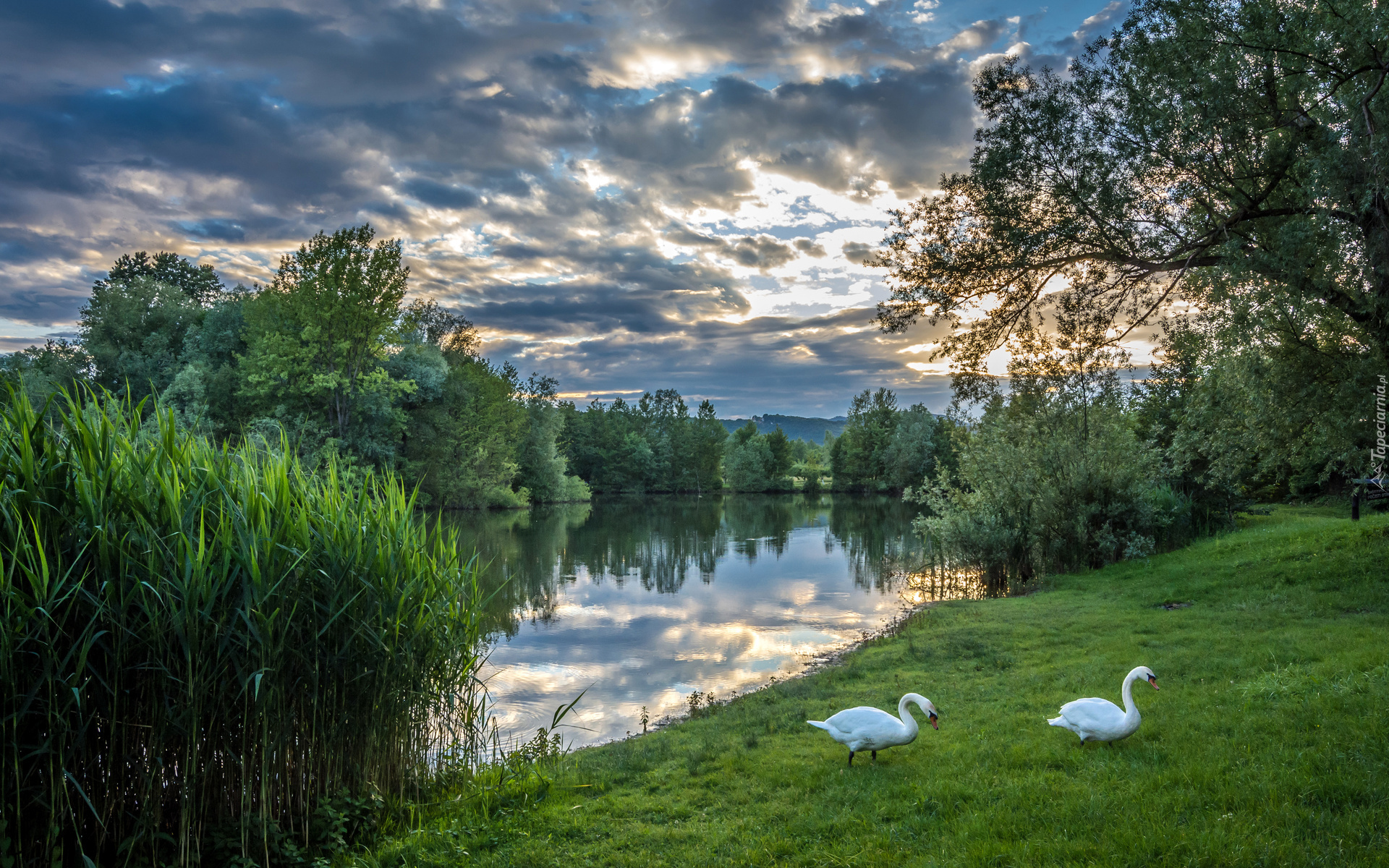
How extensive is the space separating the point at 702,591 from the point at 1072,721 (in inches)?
709

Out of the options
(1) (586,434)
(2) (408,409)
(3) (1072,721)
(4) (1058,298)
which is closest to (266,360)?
(2) (408,409)

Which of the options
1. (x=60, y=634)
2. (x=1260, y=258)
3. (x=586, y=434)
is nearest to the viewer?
(x=60, y=634)

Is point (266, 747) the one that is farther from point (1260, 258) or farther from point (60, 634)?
point (1260, 258)

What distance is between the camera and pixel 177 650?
17.1 ft

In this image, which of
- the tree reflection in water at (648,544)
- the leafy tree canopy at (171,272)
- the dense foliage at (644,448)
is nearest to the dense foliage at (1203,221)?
the tree reflection in water at (648,544)

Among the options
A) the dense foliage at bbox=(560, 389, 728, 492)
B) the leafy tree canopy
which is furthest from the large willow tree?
the dense foliage at bbox=(560, 389, 728, 492)

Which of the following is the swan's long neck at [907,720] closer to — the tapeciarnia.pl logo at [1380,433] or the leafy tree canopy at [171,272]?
the tapeciarnia.pl logo at [1380,433]

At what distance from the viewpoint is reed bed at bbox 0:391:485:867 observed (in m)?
4.67

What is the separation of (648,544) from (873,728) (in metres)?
32.1

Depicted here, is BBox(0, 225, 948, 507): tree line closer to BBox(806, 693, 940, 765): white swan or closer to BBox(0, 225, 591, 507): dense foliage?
BBox(0, 225, 591, 507): dense foliage

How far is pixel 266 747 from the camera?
529 centimetres

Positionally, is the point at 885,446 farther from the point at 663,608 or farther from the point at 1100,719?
the point at 1100,719

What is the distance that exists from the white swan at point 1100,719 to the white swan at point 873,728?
128 cm

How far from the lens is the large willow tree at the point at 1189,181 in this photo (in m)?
8.97
